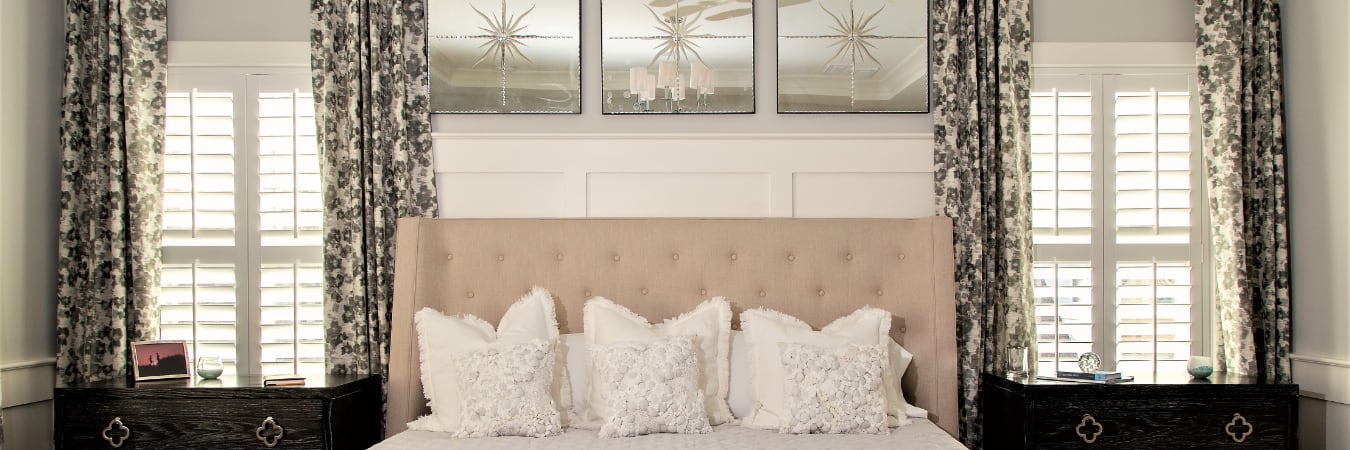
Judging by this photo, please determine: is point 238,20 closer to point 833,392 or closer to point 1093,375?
point 833,392

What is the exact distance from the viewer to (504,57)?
3295 millimetres

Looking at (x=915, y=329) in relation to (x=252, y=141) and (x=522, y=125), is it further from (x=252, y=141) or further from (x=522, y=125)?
(x=252, y=141)

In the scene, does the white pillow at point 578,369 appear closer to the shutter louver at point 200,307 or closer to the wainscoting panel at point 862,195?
the wainscoting panel at point 862,195

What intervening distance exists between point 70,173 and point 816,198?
288 cm

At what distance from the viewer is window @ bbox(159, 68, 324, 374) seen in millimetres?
3367

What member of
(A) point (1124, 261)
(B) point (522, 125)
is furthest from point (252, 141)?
(A) point (1124, 261)

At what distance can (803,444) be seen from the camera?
2.57m

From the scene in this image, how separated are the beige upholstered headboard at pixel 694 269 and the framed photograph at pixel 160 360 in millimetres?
803

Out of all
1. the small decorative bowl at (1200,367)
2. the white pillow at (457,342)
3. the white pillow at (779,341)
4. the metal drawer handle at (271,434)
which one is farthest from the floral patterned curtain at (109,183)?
the small decorative bowl at (1200,367)

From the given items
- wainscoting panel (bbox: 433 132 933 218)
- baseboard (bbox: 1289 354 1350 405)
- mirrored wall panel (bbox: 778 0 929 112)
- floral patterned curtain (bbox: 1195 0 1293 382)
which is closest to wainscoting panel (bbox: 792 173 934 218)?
wainscoting panel (bbox: 433 132 933 218)

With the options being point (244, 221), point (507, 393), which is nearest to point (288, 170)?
point (244, 221)

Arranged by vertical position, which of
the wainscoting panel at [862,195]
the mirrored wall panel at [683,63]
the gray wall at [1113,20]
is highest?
the gray wall at [1113,20]

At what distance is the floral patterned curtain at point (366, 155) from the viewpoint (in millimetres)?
3223

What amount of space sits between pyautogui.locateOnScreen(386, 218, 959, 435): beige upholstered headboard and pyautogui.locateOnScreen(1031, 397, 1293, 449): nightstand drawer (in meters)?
0.39
